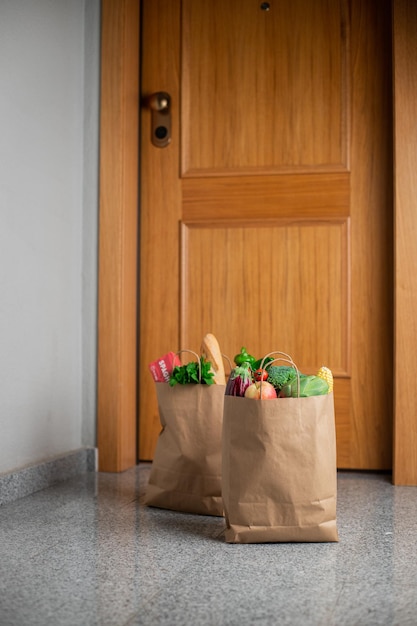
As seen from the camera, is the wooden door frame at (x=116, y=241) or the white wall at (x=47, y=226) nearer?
the white wall at (x=47, y=226)

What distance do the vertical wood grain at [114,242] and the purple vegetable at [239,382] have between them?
2.76ft

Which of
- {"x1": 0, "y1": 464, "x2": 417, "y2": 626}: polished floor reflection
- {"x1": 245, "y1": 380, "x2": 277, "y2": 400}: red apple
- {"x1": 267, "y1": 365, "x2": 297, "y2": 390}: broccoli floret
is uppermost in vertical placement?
{"x1": 267, "y1": 365, "x2": 297, "y2": 390}: broccoli floret

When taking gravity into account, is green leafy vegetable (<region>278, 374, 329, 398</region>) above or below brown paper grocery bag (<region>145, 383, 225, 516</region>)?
above

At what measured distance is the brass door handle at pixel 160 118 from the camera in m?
2.52

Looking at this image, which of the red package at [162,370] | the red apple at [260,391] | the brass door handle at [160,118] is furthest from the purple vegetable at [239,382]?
the brass door handle at [160,118]

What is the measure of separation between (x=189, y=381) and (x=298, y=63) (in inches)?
46.8

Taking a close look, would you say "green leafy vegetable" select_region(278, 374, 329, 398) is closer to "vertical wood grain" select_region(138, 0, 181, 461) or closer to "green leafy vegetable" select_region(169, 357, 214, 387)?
"green leafy vegetable" select_region(169, 357, 214, 387)

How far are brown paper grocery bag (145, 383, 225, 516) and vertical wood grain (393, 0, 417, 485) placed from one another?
0.70m

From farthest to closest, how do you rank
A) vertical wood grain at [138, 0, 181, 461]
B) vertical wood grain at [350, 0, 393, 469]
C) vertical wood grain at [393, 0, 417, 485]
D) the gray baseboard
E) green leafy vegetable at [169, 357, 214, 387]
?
vertical wood grain at [138, 0, 181, 461]
vertical wood grain at [350, 0, 393, 469]
vertical wood grain at [393, 0, 417, 485]
the gray baseboard
green leafy vegetable at [169, 357, 214, 387]

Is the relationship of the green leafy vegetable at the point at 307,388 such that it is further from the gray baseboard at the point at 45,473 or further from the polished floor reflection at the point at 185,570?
the gray baseboard at the point at 45,473

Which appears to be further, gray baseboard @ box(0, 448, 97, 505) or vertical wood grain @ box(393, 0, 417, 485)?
vertical wood grain @ box(393, 0, 417, 485)

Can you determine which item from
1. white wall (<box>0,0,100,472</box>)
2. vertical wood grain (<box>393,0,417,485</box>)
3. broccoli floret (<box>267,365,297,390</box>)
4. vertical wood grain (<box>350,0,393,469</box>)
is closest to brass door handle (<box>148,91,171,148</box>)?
white wall (<box>0,0,100,472</box>)

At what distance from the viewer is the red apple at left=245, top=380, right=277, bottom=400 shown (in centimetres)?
155

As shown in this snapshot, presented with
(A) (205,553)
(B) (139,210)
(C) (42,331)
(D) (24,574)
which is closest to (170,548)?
(A) (205,553)
